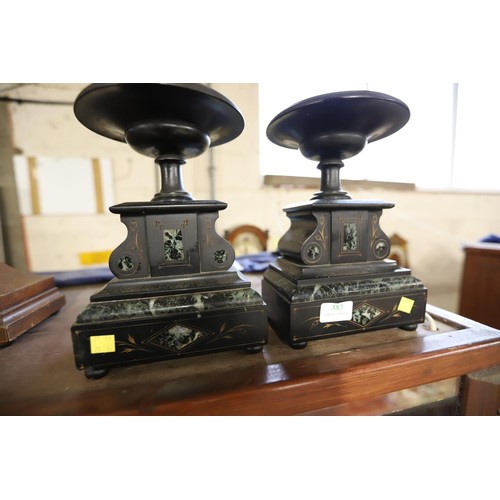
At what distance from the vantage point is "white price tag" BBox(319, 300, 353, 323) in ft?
2.34

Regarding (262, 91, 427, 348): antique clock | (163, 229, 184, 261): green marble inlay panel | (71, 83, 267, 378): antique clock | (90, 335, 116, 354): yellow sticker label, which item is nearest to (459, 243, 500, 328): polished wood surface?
(262, 91, 427, 348): antique clock

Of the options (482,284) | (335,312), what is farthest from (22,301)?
(482,284)

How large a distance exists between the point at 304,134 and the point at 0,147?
2.82 m

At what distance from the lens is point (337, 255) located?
78 cm

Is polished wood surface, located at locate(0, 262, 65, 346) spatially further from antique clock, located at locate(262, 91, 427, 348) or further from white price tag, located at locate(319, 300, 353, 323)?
white price tag, located at locate(319, 300, 353, 323)

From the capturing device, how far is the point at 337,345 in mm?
739

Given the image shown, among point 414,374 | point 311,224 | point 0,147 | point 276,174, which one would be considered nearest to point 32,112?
point 0,147

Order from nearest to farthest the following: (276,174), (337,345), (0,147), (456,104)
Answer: (337,345)
(0,147)
(276,174)
(456,104)

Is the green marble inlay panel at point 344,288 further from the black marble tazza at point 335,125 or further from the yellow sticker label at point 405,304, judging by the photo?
the black marble tazza at point 335,125

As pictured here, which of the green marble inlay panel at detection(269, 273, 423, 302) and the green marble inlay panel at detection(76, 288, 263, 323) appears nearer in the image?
the green marble inlay panel at detection(76, 288, 263, 323)

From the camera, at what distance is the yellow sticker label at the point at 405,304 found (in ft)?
2.56

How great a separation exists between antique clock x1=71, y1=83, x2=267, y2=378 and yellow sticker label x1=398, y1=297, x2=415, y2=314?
443 mm

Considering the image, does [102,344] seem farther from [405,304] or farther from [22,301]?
[405,304]

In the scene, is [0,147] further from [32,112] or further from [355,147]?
[355,147]
